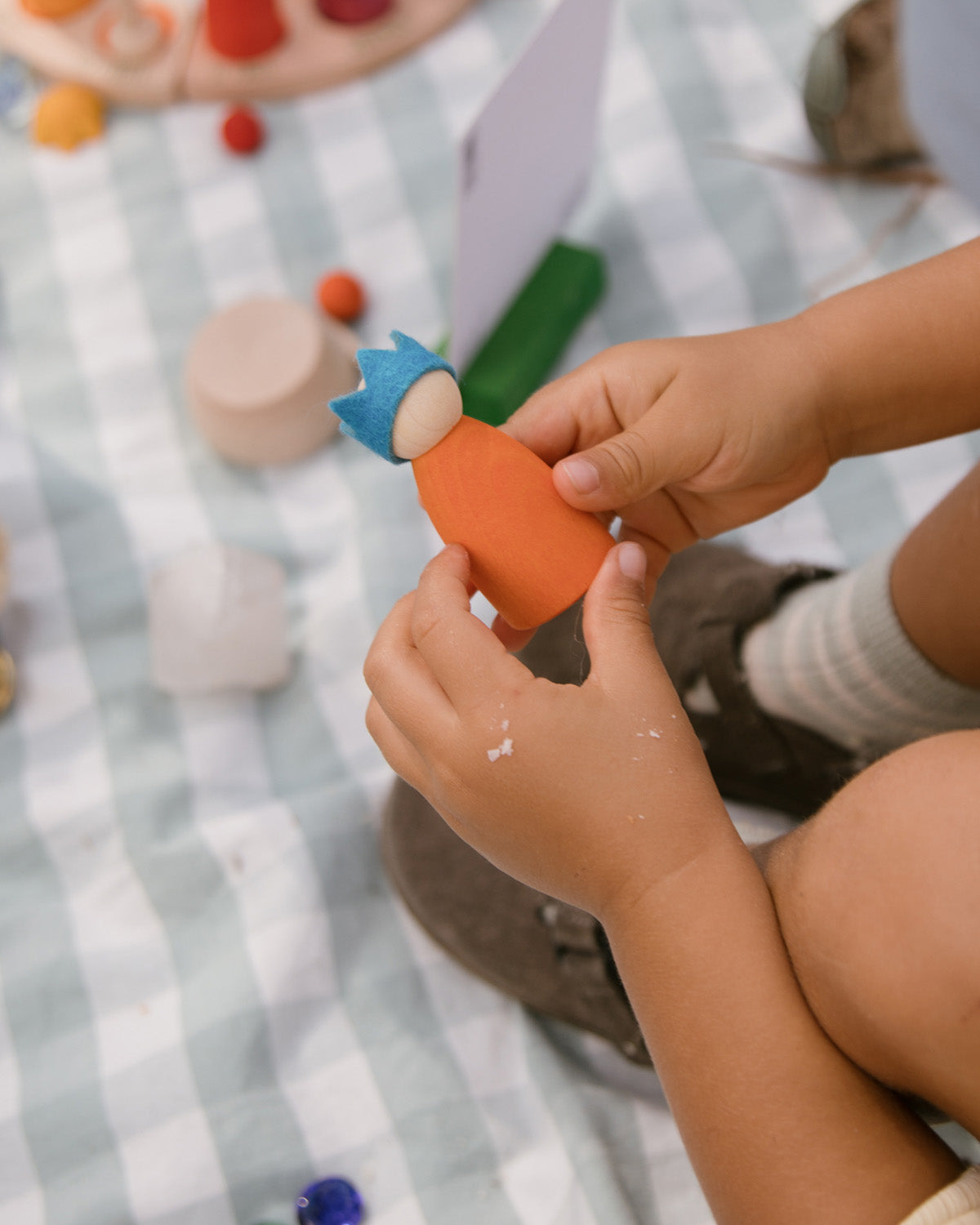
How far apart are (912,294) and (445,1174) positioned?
598 millimetres

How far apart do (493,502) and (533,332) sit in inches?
16.4

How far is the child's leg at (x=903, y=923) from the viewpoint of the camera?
369 mm

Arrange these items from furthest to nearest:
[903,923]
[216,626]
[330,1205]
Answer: [216,626] → [330,1205] → [903,923]

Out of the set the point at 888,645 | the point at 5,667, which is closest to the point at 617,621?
the point at 888,645

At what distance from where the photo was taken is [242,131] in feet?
3.07

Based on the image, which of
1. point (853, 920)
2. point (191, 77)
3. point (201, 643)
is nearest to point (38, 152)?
point (191, 77)

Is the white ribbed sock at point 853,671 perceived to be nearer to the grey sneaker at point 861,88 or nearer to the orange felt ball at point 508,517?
the orange felt ball at point 508,517

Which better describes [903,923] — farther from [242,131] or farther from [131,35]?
[131,35]

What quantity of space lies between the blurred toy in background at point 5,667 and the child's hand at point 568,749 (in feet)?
1.45

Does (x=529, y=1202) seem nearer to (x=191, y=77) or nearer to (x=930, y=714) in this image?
(x=930, y=714)

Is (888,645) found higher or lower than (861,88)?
lower

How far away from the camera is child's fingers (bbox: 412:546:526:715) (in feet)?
1.42

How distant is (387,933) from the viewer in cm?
71

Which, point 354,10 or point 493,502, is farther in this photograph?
point 354,10
